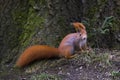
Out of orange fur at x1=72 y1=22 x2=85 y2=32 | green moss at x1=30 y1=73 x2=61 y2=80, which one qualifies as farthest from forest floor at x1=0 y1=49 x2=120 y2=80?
orange fur at x1=72 y1=22 x2=85 y2=32

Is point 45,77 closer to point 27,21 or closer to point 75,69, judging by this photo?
point 75,69

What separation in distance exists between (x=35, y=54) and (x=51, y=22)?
56cm

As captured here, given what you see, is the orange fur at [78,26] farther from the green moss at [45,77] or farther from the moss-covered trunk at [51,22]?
the green moss at [45,77]

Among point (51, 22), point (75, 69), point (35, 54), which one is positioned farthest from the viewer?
point (51, 22)

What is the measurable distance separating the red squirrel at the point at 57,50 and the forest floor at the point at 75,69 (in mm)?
83

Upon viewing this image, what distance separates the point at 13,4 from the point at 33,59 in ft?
3.38

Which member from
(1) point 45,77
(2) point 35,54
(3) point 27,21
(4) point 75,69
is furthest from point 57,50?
(3) point 27,21

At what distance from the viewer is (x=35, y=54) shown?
17.7ft

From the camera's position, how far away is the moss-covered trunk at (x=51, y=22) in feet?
18.6

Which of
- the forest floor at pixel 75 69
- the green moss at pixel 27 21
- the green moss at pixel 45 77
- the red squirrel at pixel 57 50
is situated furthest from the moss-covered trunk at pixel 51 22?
the green moss at pixel 45 77

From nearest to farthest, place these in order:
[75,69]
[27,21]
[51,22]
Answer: [75,69]
[51,22]
[27,21]

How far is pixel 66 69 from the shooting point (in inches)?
205

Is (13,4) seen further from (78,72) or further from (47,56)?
(78,72)

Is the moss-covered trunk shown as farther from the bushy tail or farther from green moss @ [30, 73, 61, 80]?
green moss @ [30, 73, 61, 80]
